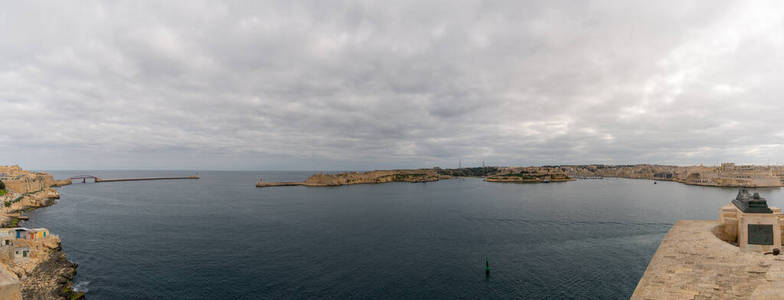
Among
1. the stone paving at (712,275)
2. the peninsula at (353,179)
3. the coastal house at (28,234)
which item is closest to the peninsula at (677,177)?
the peninsula at (353,179)

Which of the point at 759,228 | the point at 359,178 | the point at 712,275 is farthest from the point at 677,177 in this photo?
the point at 712,275

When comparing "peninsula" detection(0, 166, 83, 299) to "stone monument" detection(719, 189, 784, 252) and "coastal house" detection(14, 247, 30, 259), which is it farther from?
"stone monument" detection(719, 189, 784, 252)

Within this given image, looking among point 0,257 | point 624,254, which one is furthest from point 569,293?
point 0,257

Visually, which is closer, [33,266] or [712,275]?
[712,275]

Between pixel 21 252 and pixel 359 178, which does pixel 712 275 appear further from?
pixel 359 178

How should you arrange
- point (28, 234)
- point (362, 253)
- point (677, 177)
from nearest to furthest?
point (28, 234)
point (362, 253)
point (677, 177)

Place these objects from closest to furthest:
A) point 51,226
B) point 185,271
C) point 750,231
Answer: point 750,231
point 185,271
point 51,226

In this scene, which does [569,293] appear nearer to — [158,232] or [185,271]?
[185,271]

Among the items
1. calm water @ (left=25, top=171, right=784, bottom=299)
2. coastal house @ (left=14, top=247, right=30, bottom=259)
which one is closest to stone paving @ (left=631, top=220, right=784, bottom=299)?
calm water @ (left=25, top=171, right=784, bottom=299)
